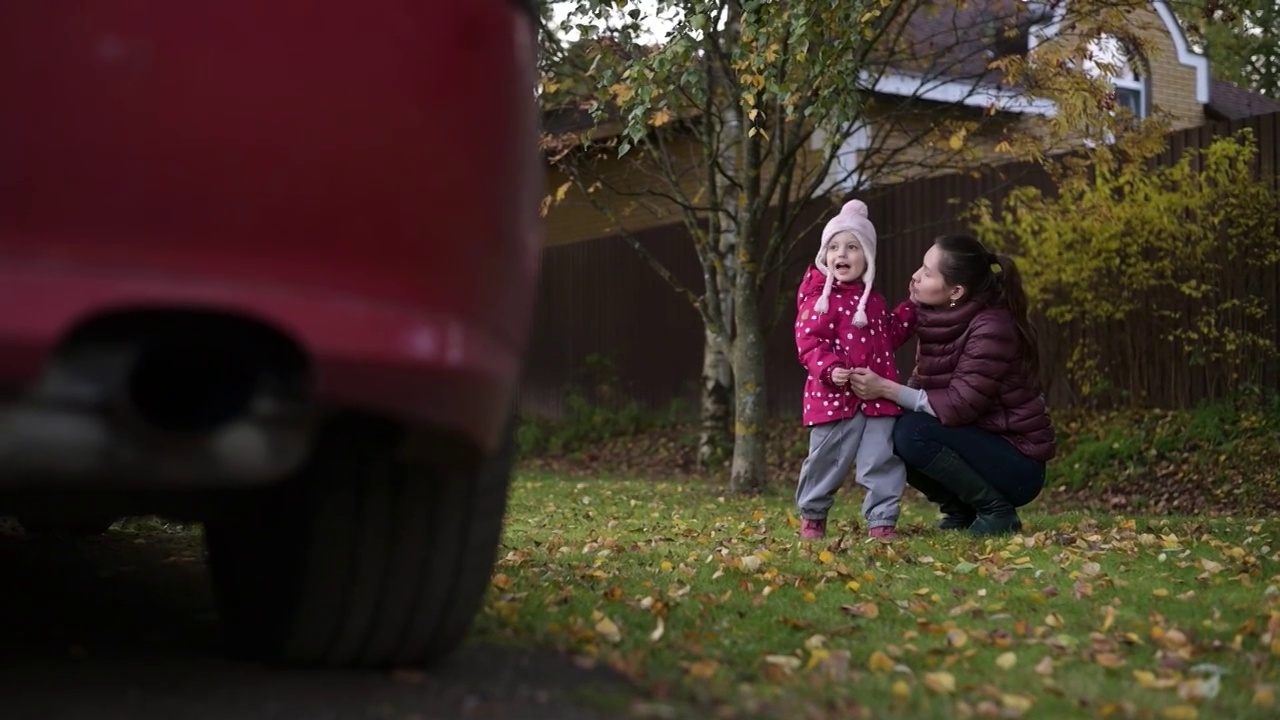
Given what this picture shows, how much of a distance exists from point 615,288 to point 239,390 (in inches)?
566

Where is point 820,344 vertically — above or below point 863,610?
above

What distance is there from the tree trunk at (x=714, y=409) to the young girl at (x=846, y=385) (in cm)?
673

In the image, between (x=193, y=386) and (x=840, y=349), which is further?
(x=840, y=349)

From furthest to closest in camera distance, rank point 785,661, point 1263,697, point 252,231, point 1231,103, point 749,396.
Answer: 1. point 1231,103
2. point 749,396
3. point 785,661
4. point 1263,697
5. point 252,231

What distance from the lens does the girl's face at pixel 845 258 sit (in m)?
6.09

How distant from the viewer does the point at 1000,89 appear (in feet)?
36.8

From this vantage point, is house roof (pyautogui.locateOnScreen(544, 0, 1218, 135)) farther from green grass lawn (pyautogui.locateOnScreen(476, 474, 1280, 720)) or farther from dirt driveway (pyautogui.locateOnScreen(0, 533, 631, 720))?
dirt driveway (pyautogui.locateOnScreen(0, 533, 631, 720))

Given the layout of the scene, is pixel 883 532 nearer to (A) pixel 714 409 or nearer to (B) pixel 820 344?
(B) pixel 820 344

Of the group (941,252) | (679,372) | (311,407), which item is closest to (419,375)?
(311,407)

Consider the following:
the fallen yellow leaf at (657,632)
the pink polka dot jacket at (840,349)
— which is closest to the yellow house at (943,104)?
the pink polka dot jacket at (840,349)

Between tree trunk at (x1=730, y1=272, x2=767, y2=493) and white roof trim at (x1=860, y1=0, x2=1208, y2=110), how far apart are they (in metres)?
1.71

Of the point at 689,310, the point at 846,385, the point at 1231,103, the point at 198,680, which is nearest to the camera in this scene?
the point at 198,680

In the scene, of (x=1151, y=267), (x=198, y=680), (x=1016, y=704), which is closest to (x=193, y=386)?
(x=198, y=680)

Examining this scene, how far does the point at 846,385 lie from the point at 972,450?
22.2 inches
